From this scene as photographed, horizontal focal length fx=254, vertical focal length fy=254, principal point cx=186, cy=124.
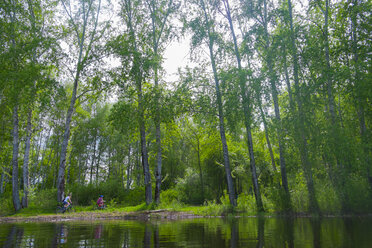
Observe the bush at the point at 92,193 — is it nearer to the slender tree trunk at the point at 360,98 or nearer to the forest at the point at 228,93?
the forest at the point at 228,93

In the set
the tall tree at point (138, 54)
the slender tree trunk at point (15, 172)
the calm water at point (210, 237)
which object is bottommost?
the calm water at point (210, 237)

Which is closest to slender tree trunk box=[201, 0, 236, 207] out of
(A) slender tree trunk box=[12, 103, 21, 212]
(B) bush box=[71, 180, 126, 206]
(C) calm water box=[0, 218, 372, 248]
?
(C) calm water box=[0, 218, 372, 248]

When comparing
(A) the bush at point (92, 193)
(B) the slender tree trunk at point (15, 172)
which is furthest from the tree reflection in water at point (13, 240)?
(A) the bush at point (92, 193)

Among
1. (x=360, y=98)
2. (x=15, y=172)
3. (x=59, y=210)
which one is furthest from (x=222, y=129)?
(x=15, y=172)

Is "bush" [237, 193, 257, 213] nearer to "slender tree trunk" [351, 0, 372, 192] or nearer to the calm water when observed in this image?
"slender tree trunk" [351, 0, 372, 192]

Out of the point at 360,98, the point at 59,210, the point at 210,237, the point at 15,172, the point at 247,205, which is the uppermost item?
the point at 360,98

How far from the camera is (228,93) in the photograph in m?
15.8

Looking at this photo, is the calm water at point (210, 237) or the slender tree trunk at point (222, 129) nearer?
the calm water at point (210, 237)

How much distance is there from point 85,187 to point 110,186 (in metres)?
2.76

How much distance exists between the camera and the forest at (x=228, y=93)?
12.0 m

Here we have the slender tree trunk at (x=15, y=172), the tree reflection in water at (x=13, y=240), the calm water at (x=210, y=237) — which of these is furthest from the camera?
the slender tree trunk at (x=15, y=172)

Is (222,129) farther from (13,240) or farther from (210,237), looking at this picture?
(13,240)

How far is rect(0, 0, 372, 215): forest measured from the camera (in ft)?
39.2

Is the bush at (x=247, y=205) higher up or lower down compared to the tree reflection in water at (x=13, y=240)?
lower down
